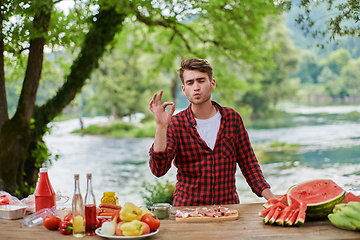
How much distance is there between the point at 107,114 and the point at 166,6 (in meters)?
25.5

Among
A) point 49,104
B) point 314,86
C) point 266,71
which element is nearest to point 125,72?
point 266,71

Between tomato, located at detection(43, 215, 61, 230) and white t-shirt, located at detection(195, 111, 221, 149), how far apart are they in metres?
1.24

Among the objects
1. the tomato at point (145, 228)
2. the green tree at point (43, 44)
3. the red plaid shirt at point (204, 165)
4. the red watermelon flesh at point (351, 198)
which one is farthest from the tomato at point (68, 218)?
the green tree at point (43, 44)

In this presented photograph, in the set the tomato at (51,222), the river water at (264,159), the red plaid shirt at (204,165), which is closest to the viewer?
the tomato at (51,222)

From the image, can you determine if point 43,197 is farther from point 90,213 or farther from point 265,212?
Result: point 265,212

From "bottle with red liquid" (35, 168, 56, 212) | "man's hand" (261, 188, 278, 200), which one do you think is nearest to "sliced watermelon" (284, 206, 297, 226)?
"man's hand" (261, 188, 278, 200)

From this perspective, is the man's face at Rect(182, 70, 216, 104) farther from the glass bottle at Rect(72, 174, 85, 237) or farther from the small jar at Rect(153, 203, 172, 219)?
the glass bottle at Rect(72, 174, 85, 237)

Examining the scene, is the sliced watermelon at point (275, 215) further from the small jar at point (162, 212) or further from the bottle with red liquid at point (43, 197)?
the bottle with red liquid at point (43, 197)

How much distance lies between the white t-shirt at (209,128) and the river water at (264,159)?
9549mm

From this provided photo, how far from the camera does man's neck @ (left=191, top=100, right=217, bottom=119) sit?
10.7ft

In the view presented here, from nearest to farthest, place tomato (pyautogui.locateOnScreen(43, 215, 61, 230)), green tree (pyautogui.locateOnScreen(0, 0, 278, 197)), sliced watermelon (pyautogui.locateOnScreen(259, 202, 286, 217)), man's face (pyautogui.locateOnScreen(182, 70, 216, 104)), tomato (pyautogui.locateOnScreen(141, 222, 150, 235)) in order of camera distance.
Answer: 1. tomato (pyautogui.locateOnScreen(141, 222, 150, 235))
2. tomato (pyautogui.locateOnScreen(43, 215, 61, 230))
3. sliced watermelon (pyautogui.locateOnScreen(259, 202, 286, 217))
4. man's face (pyautogui.locateOnScreen(182, 70, 216, 104))
5. green tree (pyautogui.locateOnScreen(0, 0, 278, 197))

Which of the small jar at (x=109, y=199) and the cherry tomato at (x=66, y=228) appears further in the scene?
the small jar at (x=109, y=199)

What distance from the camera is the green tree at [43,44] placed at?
586cm

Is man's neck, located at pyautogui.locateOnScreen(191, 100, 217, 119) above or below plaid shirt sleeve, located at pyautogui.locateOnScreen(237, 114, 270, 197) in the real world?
above
